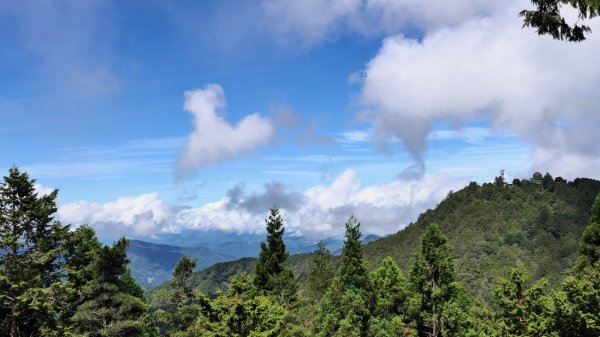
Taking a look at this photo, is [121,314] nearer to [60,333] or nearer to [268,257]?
[60,333]

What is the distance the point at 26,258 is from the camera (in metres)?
30.5

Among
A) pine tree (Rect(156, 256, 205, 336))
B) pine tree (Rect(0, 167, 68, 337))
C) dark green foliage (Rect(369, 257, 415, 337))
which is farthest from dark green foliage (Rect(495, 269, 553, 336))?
pine tree (Rect(0, 167, 68, 337))

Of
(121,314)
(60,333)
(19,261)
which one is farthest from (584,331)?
(19,261)

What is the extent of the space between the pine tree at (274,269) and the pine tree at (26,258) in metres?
21.0

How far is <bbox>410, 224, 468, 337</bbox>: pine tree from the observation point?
132 ft

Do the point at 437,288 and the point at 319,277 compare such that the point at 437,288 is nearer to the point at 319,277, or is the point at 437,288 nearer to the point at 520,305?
the point at 520,305

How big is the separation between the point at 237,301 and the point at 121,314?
582 inches

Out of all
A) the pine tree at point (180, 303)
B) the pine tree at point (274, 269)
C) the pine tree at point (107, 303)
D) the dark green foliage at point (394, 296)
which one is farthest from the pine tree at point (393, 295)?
the pine tree at point (107, 303)

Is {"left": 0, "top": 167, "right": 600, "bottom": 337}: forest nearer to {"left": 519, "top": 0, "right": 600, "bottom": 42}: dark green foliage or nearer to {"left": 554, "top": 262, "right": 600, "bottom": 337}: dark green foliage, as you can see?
{"left": 554, "top": 262, "right": 600, "bottom": 337}: dark green foliage

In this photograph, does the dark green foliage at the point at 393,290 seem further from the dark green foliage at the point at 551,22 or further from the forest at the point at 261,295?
the dark green foliage at the point at 551,22

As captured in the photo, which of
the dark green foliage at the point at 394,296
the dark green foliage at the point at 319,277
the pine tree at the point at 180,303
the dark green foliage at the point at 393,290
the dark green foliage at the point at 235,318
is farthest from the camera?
the dark green foliage at the point at 319,277

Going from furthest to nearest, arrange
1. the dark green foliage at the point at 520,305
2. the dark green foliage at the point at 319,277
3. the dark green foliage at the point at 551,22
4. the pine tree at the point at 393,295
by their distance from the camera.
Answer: the dark green foliage at the point at 319,277
the pine tree at the point at 393,295
the dark green foliage at the point at 520,305
the dark green foliage at the point at 551,22

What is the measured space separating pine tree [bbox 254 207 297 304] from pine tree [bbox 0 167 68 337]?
69.1 feet

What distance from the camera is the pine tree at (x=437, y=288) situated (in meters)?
40.3
